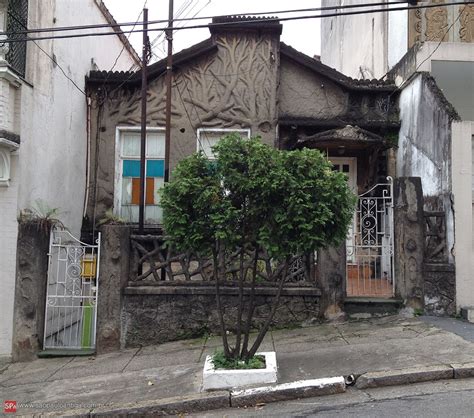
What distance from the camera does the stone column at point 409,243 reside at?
8102 millimetres

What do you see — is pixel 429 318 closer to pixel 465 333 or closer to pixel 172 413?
pixel 465 333

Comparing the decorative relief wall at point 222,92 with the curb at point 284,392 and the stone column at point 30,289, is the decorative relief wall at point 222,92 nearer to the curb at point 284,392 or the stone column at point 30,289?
the stone column at point 30,289

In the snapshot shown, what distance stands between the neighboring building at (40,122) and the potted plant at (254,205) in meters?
3.63

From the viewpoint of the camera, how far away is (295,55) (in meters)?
11.5

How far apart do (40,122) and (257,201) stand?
5.34m

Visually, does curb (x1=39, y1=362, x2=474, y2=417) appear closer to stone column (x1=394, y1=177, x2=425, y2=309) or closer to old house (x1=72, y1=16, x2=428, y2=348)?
stone column (x1=394, y1=177, x2=425, y2=309)

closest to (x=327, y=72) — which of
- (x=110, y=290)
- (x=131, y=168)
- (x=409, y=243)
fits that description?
(x=409, y=243)

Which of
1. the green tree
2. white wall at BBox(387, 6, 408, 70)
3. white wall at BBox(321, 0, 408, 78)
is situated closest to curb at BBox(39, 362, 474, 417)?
the green tree

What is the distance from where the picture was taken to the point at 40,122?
8.98 m

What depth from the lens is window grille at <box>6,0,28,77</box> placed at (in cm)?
844

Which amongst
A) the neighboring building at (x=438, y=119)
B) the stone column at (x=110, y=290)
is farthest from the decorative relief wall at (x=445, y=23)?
the stone column at (x=110, y=290)

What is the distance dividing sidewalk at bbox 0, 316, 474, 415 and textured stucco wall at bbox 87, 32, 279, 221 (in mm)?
4925

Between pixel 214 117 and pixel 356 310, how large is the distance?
18.6 ft

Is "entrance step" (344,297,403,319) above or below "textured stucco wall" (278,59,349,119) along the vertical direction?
below
